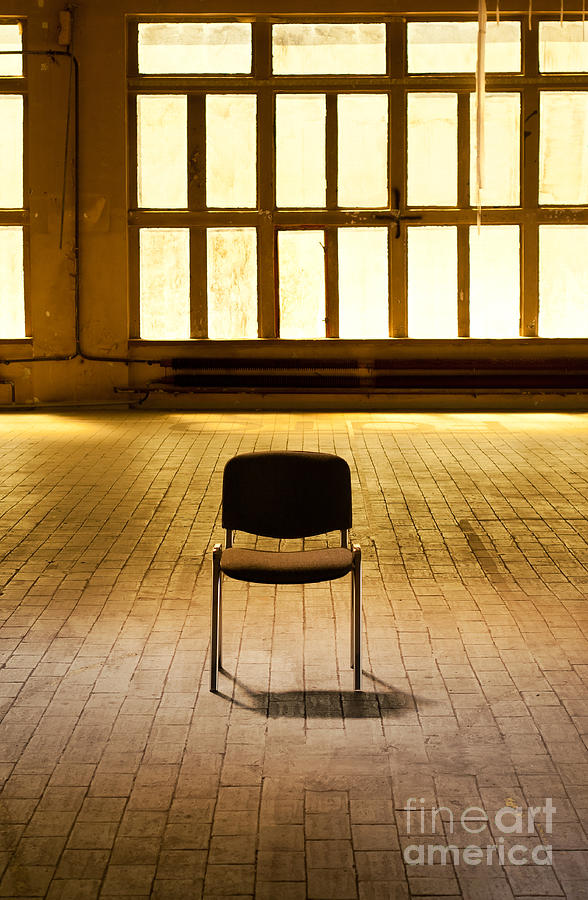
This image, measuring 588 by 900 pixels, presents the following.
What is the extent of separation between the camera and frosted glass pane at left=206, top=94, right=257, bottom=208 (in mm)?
14406

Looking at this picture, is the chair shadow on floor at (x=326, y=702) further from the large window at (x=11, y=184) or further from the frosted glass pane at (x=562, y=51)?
the frosted glass pane at (x=562, y=51)

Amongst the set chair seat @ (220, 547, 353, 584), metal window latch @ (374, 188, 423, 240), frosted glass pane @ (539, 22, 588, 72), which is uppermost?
frosted glass pane @ (539, 22, 588, 72)

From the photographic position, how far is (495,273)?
14.6 meters

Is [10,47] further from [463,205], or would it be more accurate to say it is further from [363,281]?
[463,205]

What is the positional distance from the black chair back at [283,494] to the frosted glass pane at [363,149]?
10.3 m

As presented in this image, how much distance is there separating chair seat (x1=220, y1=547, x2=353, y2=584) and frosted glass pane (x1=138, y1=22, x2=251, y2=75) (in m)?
11.1

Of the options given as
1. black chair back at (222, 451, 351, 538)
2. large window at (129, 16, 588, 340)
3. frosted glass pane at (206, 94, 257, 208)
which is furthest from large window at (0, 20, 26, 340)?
black chair back at (222, 451, 351, 538)

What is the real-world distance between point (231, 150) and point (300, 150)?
91 cm

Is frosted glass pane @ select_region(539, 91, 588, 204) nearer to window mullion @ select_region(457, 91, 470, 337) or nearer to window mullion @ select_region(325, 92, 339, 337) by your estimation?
window mullion @ select_region(457, 91, 470, 337)

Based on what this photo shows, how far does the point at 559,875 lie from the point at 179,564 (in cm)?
389

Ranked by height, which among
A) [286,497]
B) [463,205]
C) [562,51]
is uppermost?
[562,51]

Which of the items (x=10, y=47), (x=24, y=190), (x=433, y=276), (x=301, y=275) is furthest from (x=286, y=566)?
(x=10, y=47)

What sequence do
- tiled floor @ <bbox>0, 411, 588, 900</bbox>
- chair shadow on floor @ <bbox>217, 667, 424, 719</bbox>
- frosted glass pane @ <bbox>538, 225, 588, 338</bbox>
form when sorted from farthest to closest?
frosted glass pane @ <bbox>538, 225, 588, 338</bbox>, chair shadow on floor @ <bbox>217, 667, 424, 719</bbox>, tiled floor @ <bbox>0, 411, 588, 900</bbox>

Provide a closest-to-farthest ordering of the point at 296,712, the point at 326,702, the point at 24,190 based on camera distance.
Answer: the point at 296,712, the point at 326,702, the point at 24,190
